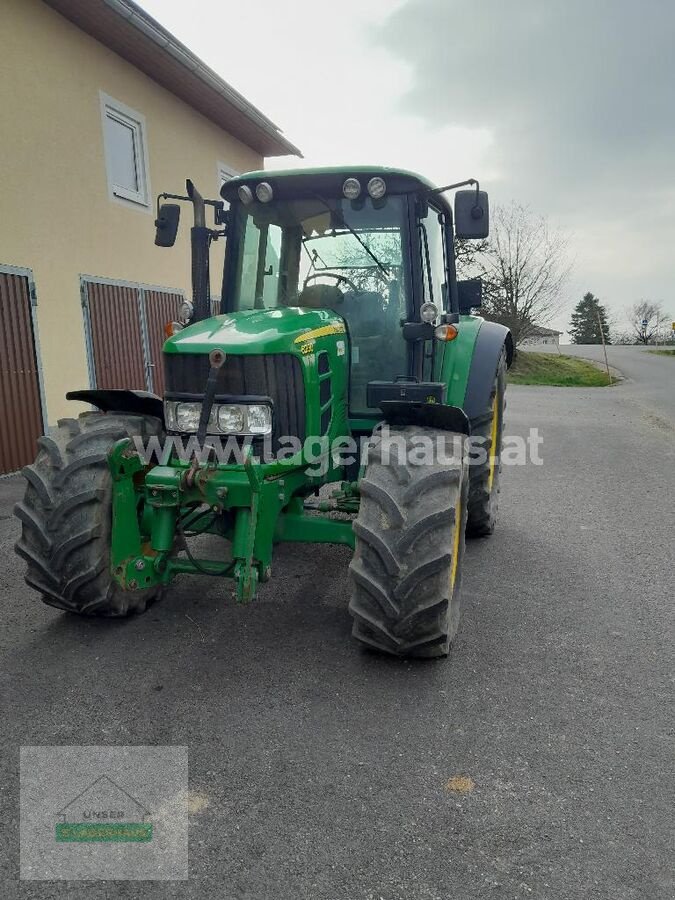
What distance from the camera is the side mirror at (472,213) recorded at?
3.74m

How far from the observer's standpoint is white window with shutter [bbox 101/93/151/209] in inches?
345

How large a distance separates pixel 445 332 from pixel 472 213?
0.68 meters

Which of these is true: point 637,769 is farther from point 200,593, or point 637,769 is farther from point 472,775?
point 200,593

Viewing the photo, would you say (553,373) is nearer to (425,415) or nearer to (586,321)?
(425,415)

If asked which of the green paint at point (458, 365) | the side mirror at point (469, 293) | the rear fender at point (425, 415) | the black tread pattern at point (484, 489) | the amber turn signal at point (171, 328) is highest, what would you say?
the side mirror at point (469, 293)

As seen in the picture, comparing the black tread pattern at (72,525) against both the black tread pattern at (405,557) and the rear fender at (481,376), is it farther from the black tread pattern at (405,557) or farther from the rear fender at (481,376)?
the rear fender at (481,376)

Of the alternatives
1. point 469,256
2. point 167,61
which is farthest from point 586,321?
point 167,61

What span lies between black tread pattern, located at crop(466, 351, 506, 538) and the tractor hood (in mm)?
1426

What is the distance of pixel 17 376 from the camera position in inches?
289

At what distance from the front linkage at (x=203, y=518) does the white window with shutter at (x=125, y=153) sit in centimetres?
672

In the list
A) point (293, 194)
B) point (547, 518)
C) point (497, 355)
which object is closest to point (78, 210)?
point (293, 194)

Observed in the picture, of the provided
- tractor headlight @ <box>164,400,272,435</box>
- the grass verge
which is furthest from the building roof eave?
the grass verge

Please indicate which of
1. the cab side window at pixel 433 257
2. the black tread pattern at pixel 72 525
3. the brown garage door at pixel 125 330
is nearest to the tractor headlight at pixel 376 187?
the cab side window at pixel 433 257

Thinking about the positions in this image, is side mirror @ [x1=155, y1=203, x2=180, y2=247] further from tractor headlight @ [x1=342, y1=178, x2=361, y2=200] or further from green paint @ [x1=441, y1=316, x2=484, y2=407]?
green paint @ [x1=441, y1=316, x2=484, y2=407]
